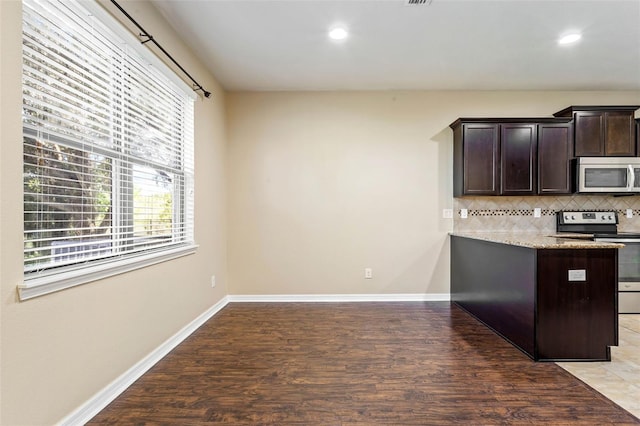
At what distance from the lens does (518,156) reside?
143 inches

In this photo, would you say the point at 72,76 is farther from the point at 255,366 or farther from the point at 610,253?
the point at 610,253

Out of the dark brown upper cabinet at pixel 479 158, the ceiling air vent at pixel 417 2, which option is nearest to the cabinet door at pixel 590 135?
the dark brown upper cabinet at pixel 479 158

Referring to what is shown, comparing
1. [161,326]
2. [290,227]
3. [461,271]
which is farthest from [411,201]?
[161,326]

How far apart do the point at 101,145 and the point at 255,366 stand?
5.97 feet

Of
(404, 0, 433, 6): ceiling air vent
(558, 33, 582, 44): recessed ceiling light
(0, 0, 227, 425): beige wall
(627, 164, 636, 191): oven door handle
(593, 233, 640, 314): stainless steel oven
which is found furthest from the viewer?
(627, 164, 636, 191): oven door handle

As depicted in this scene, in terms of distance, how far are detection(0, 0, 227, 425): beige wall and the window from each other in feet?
0.25

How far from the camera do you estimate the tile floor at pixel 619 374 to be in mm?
1894

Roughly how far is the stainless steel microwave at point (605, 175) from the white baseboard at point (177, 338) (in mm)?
2105

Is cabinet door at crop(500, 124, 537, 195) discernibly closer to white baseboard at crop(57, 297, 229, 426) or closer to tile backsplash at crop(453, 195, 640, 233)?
tile backsplash at crop(453, 195, 640, 233)

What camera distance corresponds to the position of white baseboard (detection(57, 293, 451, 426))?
5.60 feet

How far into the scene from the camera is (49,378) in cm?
148

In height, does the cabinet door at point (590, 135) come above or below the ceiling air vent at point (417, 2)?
below

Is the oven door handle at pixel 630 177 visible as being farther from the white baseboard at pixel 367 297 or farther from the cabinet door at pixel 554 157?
the white baseboard at pixel 367 297

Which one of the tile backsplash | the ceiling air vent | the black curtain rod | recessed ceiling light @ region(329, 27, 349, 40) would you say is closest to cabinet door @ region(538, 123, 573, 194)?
the tile backsplash
